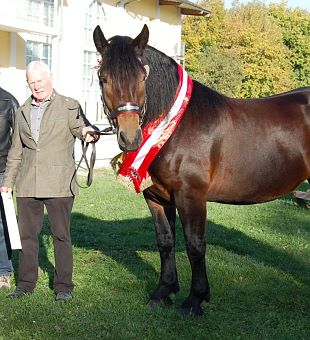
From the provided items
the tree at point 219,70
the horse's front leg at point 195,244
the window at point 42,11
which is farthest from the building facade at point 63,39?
the tree at point 219,70

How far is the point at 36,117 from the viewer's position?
4.26 meters

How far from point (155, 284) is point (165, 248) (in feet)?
1.84

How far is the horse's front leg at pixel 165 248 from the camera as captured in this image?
4.45 m

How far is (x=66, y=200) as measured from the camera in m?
4.34

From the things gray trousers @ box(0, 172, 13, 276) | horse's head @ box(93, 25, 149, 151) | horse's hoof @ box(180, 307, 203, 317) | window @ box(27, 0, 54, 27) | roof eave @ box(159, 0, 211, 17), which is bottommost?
horse's hoof @ box(180, 307, 203, 317)

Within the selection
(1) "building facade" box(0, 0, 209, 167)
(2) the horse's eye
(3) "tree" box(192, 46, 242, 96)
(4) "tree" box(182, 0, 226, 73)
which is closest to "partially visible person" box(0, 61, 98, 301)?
(2) the horse's eye

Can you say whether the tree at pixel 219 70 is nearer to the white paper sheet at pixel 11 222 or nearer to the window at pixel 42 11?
the window at pixel 42 11

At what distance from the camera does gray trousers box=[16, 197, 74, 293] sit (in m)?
4.34

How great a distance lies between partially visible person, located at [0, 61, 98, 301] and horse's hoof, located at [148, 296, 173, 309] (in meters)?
0.71

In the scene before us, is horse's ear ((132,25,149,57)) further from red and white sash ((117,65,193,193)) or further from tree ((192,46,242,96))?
tree ((192,46,242,96))

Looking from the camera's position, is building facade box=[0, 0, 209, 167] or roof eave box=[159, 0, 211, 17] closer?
building facade box=[0, 0, 209, 167]

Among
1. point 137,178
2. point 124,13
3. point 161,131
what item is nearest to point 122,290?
point 137,178

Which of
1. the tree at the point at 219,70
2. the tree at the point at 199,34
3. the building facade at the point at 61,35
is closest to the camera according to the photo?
the building facade at the point at 61,35

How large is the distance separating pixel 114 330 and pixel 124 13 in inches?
595
